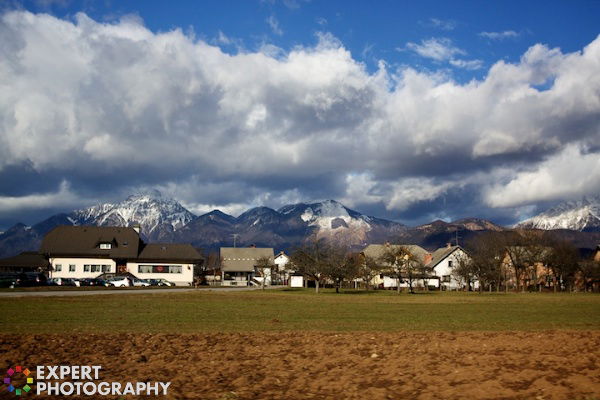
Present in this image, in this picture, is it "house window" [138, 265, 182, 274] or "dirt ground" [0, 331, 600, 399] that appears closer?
"dirt ground" [0, 331, 600, 399]

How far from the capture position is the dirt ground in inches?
488

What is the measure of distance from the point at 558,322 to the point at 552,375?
18967 mm

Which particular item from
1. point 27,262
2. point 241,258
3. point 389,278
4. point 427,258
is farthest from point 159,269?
point 427,258

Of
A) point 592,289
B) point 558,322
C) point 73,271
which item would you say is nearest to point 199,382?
point 558,322

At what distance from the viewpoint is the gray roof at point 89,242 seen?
10356 centimetres

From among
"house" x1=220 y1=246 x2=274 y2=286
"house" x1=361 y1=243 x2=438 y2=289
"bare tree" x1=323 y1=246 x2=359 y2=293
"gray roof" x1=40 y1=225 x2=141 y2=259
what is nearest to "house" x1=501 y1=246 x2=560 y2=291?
"house" x1=361 y1=243 x2=438 y2=289

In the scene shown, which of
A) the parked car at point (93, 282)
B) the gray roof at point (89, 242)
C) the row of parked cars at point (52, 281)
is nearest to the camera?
the row of parked cars at point (52, 281)

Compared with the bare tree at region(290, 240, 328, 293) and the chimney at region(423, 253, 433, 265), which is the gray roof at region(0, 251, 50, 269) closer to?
the bare tree at region(290, 240, 328, 293)

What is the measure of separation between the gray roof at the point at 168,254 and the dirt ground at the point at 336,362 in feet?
300

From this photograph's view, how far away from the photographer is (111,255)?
347 ft

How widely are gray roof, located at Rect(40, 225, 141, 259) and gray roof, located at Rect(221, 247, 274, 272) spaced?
31.9 metres

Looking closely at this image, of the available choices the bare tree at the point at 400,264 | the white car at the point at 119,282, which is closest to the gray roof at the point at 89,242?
the white car at the point at 119,282

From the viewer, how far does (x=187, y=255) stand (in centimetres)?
11162

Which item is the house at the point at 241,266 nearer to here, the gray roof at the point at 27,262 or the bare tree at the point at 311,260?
the gray roof at the point at 27,262
